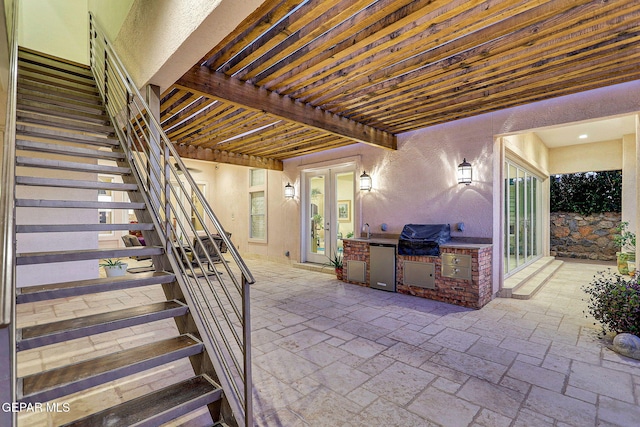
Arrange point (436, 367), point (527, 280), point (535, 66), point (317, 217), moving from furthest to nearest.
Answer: point (317, 217)
point (527, 280)
point (535, 66)
point (436, 367)

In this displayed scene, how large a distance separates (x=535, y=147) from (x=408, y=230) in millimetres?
4166

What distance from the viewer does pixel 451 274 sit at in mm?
4539

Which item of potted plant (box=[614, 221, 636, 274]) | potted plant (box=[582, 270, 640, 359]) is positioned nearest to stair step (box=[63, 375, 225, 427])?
potted plant (box=[582, 270, 640, 359])

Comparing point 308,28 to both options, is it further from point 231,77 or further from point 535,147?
point 535,147

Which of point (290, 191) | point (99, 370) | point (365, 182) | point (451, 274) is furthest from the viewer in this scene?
point (290, 191)

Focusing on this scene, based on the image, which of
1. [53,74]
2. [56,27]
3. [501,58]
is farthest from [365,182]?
[56,27]

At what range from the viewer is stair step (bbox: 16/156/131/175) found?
91.0 inches

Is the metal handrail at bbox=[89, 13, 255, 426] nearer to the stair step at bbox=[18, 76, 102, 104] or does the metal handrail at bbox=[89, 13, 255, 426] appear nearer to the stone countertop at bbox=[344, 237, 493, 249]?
the stair step at bbox=[18, 76, 102, 104]

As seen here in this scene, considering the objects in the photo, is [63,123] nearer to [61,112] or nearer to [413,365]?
[61,112]

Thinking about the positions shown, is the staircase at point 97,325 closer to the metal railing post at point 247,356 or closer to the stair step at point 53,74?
the stair step at point 53,74

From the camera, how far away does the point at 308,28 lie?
2594mm

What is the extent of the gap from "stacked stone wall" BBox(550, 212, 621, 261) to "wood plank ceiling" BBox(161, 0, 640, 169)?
6.62 meters

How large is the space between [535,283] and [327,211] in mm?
4279

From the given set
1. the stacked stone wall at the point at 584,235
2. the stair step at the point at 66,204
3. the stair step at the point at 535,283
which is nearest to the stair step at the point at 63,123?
the stair step at the point at 66,204
